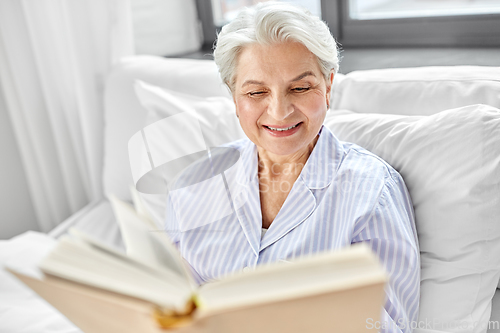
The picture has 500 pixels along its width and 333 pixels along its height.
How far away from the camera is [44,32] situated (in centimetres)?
200

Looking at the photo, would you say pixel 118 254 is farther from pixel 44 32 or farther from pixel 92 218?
→ pixel 44 32

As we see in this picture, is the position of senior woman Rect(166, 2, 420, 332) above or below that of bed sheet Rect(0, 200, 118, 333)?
above

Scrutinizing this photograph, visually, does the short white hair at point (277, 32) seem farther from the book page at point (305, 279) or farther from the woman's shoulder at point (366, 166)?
the book page at point (305, 279)

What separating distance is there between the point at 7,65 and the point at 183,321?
1995 mm

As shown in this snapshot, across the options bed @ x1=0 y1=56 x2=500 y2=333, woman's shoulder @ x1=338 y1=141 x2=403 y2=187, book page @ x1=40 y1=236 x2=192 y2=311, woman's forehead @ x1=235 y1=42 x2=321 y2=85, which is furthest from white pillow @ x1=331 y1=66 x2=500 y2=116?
book page @ x1=40 y1=236 x2=192 y2=311

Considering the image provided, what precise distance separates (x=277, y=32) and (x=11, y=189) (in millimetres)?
1815

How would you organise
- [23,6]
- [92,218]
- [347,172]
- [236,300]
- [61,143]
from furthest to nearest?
[61,143] → [23,6] → [92,218] → [347,172] → [236,300]

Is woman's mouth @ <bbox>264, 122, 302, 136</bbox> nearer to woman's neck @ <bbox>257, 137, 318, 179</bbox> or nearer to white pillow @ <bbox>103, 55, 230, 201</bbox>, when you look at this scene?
woman's neck @ <bbox>257, 137, 318, 179</bbox>

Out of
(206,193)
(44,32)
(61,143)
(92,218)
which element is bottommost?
(92,218)

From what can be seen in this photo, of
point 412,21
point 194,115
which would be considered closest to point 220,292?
point 194,115

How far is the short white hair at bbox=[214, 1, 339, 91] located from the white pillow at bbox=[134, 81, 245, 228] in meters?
0.40

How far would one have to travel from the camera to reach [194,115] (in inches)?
59.1

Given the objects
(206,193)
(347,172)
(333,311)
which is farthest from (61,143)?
(333,311)

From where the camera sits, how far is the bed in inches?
38.8
